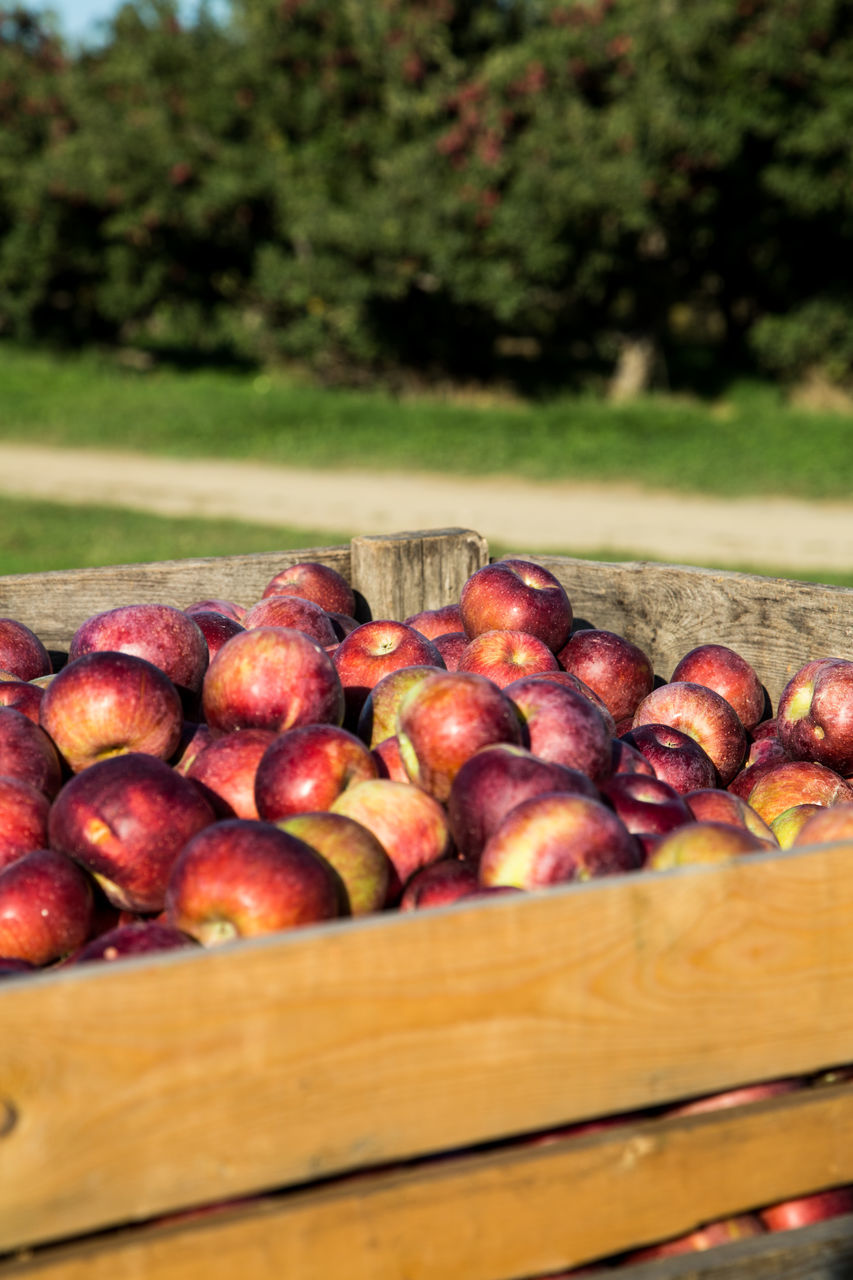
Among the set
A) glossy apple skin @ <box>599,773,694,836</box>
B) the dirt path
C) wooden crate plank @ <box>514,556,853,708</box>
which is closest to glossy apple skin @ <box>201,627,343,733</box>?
glossy apple skin @ <box>599,773,694,836</box>

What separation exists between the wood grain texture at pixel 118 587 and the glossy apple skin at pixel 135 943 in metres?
1.72

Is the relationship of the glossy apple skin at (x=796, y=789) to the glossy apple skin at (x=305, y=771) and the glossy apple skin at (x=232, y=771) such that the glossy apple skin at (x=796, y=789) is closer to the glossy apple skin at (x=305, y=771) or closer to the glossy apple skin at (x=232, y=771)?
the glossy apple skin at (x=305, y=771)

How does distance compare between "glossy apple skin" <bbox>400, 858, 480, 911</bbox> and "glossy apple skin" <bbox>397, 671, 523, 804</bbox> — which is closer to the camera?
"glossy apple skin" <bbox>400, 858, 480, 911</bbox>

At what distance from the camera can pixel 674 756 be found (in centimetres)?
243

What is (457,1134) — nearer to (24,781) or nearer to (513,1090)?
(513,1090)

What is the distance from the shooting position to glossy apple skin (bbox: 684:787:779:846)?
212 centimetres

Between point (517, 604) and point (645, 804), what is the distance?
94cm

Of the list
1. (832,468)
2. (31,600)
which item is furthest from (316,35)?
(31,600)

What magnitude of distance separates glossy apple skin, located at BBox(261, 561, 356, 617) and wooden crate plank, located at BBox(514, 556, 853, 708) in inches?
24.0

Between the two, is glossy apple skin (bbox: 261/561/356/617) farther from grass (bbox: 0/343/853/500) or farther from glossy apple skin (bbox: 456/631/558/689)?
grass (bbox: 0/343/853/500)

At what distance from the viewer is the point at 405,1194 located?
4.29 ft

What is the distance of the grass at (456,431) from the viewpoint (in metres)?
12.9

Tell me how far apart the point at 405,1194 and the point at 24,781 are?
40.4 inches

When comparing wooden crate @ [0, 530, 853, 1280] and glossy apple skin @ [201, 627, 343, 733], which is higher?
glossy apple skin @ [201, 627, 343, 733]
